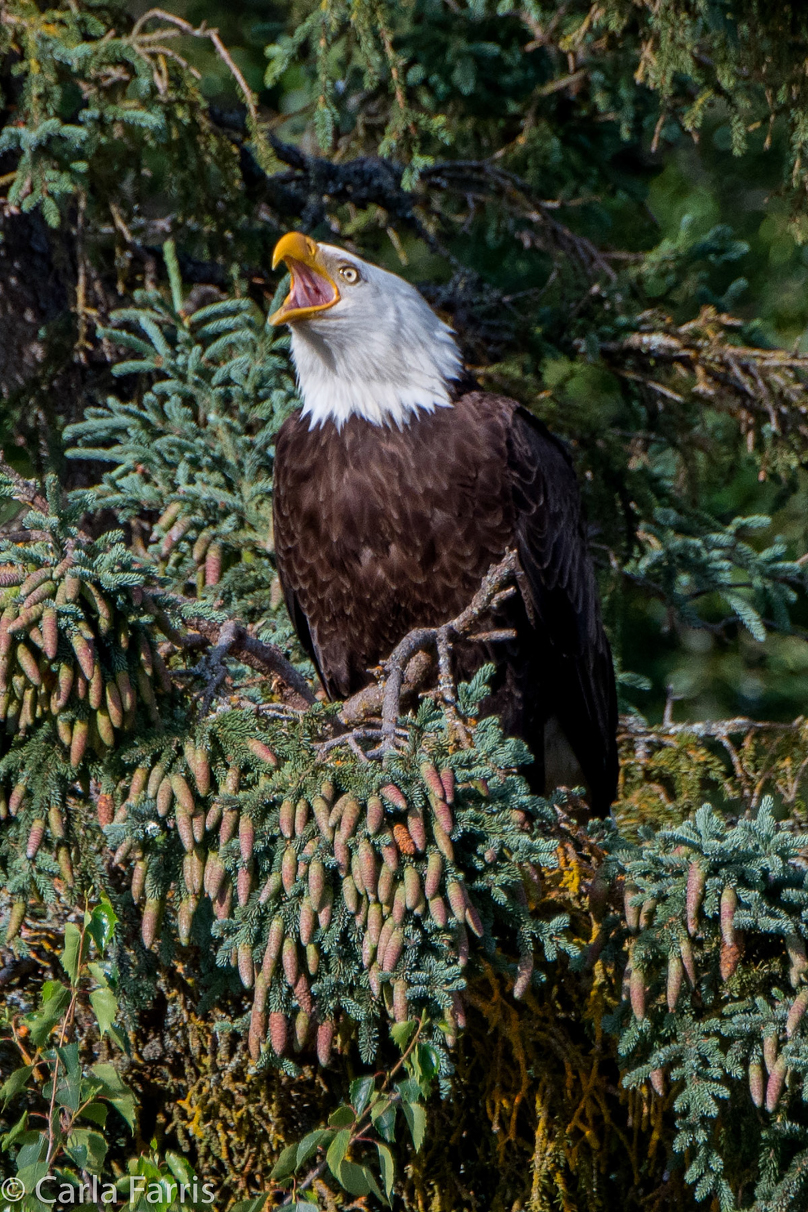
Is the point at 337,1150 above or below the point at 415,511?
below

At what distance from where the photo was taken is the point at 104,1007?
2.15 m

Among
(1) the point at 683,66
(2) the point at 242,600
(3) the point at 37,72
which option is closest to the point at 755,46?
(1) the point at 683,66

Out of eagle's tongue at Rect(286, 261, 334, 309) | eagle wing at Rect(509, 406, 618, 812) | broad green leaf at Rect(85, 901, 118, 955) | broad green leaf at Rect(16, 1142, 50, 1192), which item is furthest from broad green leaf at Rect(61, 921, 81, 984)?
eagle's tongue at Rect(286, 261, 334, 309)

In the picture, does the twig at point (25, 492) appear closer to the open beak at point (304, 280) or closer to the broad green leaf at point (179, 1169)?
the broad green leaf at point (179, 1169)

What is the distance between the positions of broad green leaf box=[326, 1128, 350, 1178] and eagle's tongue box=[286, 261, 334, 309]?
2.59m

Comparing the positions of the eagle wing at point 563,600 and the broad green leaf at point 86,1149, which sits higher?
the eagle wing at point 563,600

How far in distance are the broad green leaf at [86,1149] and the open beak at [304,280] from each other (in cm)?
243

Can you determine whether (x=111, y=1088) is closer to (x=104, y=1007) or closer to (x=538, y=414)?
(x=104, y=1007)

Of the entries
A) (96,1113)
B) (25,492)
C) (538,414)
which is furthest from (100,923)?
(538,414)

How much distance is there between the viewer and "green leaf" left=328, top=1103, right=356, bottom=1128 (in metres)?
2.14

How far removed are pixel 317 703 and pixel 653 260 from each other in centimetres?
295

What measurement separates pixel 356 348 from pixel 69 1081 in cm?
256

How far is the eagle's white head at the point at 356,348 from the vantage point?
3990 mm

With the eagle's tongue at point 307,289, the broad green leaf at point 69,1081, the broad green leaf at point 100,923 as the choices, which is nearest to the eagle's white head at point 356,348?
the eagle's tongue at point 307,289
